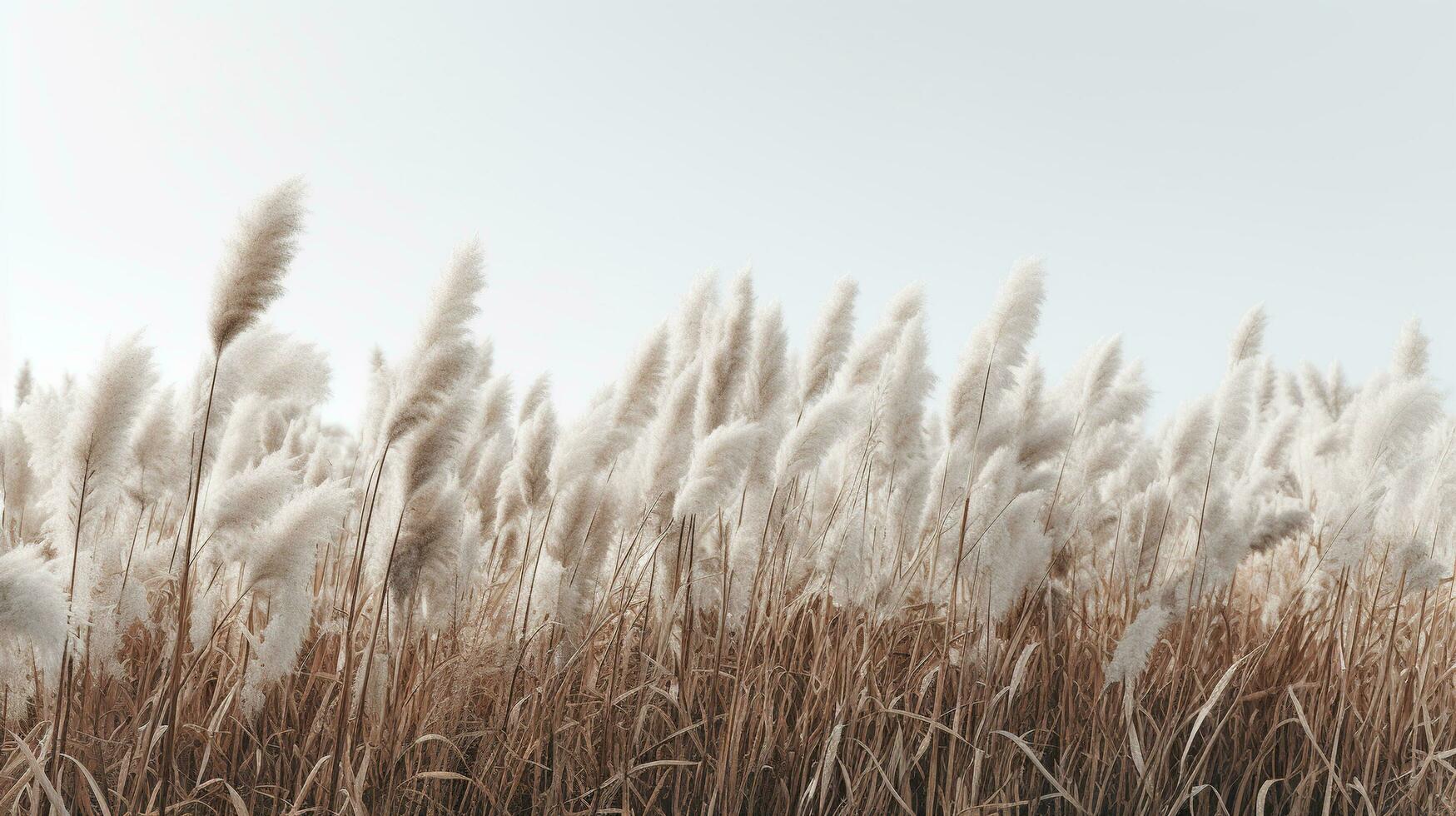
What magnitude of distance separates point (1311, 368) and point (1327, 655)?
446 centimetres

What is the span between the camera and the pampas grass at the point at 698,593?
5.63 ft

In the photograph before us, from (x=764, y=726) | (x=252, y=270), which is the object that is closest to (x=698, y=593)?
(x=764, y=726)

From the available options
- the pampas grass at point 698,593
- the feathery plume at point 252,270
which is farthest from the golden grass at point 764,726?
the feathery plume at point 252,270

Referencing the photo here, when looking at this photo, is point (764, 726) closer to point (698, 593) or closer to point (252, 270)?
point (698, 593)

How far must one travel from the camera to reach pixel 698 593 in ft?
7.58

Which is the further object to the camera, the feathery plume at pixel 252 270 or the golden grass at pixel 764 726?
the golden grass at pixel 764 726

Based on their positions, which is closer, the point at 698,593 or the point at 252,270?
the point at 252,270

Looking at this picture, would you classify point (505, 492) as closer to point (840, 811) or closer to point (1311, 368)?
point (840, 811)

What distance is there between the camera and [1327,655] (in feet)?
8.02

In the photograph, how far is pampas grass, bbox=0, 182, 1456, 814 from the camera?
5.63 ft

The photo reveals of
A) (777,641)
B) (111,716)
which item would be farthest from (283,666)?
(777,641)

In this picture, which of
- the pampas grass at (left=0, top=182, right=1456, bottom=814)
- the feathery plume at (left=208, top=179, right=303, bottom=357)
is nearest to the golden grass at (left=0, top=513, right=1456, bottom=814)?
the pampas grass at (left=0, top=182, right=1456, bottom=814)

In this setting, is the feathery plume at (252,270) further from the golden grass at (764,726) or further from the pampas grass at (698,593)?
the golden grass at (764,726)

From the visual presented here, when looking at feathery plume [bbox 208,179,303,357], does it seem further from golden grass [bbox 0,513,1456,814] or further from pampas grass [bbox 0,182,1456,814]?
golden grass [bbox 0,513,1456,814]
